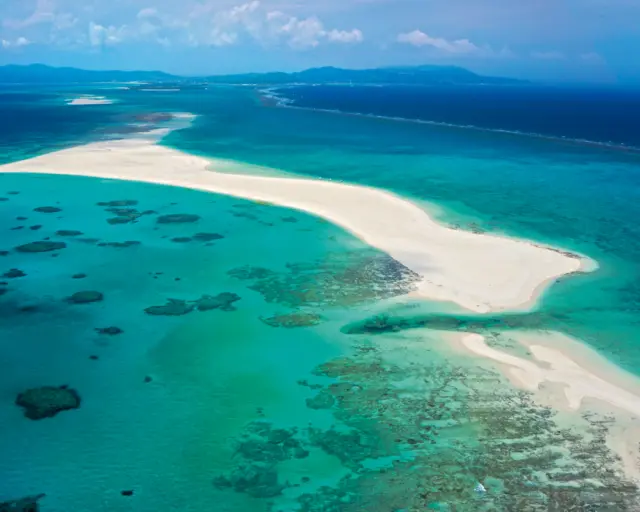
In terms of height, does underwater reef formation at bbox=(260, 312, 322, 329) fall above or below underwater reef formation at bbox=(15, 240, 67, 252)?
below

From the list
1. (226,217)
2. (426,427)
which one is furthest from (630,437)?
(226,217)

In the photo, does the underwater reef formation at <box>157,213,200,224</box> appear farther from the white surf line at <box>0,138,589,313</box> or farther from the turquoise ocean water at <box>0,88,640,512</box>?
the white surf line at <box>0,138,589,313</box>

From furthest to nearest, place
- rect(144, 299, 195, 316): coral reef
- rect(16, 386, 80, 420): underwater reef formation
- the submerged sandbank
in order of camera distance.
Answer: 1. rect(144, 299, 195, 316): coral reef
2. rect(16, 386, 80, 420): underwater reef formation
3. the submerged sandbank

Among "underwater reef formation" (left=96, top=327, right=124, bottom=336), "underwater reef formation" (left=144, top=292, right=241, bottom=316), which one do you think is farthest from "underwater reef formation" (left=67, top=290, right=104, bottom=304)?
"underwater reef formation" (left=96, top=327, right=124, bottom=336)

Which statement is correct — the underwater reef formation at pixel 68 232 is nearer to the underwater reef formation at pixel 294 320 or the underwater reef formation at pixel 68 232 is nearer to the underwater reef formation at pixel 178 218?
the underwater reef formation at pixel 178 218

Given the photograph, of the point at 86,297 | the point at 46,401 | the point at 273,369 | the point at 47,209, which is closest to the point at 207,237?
the point at 86,297
